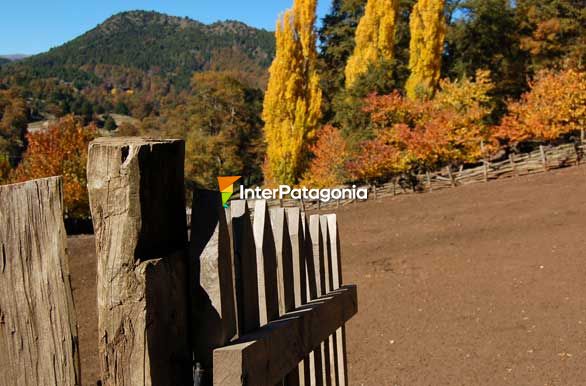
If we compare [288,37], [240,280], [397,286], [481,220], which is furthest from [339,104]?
[240,280]

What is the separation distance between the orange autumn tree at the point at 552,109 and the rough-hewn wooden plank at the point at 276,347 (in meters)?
23.8

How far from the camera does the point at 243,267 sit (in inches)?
61.0

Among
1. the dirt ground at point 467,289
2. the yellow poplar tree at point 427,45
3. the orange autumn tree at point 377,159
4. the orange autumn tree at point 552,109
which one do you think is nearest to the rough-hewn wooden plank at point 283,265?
the dirt ground at point 467,289

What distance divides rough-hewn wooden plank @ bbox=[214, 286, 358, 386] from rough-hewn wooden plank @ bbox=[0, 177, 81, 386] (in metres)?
0.34

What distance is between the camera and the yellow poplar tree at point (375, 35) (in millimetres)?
29312

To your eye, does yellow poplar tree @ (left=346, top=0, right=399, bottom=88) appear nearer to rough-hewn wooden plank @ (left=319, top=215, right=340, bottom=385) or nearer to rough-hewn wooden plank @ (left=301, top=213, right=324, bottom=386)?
rough-hewn wooden plank @ (left=319, top=215, right=340, bottom=385)

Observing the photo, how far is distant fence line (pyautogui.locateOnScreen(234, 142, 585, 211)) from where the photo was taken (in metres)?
22.4

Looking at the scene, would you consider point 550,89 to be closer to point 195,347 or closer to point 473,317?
point 473,317

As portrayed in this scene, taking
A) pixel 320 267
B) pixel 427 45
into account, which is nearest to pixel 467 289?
pixel 320 267

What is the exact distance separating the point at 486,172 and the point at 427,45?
26.9 ft

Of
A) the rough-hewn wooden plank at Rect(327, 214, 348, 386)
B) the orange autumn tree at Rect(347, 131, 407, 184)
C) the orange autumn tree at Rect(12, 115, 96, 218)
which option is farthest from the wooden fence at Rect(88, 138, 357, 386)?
the orange autumn tree at Rect(347, 131, 407, 184)

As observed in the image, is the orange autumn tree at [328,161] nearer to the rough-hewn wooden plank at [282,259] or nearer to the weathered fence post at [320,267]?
the weathered fence post at [320,267]

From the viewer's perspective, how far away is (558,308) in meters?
7.60

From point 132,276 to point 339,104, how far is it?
91.7 ft
